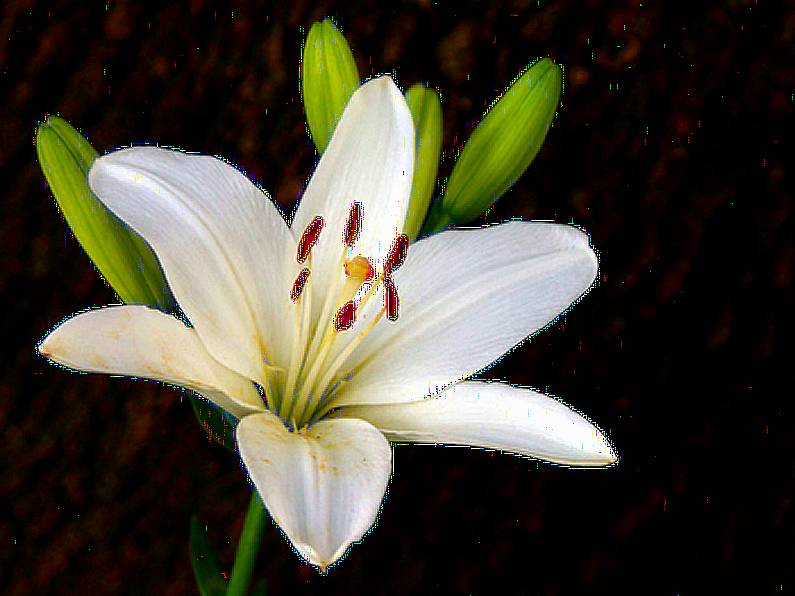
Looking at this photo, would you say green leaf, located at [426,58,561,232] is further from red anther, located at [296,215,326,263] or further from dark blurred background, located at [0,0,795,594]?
dark blurred background, located at [0,0,795,594]

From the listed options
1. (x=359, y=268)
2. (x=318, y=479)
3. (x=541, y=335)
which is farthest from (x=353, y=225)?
(x=541, y=335)

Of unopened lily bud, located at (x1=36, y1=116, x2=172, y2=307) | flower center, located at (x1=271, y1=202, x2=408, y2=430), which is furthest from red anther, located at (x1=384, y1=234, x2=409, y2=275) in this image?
unopened lily bud, located at (x1=36, y1=116, x2=172, y2=307)

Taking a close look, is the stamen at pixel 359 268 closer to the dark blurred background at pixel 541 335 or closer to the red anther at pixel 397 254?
the red anther at pixel 397 254

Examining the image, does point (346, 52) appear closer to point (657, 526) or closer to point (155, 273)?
point (155, 273)

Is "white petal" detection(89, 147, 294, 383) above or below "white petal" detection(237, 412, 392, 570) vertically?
above

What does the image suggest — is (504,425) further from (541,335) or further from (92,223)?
(541,335)

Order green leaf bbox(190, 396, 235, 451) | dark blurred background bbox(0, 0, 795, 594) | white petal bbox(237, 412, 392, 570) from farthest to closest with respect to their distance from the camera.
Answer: dark blurred background bbox(0, 0, 795, 594), green leaf bbox(190, 396, 235, 451), white petal bbox(237, 412, 392, 570)
